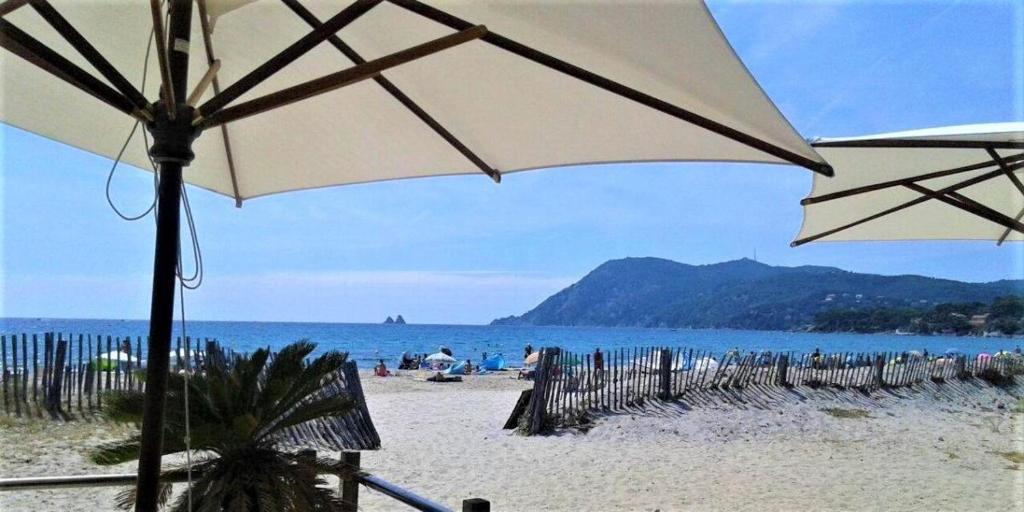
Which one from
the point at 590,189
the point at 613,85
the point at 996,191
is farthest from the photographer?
the point at 590,189

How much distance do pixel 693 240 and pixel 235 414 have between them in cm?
11991

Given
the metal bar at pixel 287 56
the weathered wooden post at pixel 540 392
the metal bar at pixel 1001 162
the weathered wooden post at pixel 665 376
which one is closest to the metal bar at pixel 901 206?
the metal bar at pixel 1001 162

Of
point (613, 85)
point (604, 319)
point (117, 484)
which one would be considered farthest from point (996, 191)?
point (604, 319)

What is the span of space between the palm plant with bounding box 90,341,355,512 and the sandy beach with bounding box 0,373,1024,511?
311 centimetres

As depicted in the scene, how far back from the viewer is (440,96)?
97.6 inches

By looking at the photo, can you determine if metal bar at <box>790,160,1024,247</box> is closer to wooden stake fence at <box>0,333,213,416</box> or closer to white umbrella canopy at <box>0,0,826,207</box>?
white umbrella canopy at <box>0,0,826,207</box>

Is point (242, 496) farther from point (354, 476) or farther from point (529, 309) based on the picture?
point (529, 309)

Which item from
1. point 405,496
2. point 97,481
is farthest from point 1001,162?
point 97,481

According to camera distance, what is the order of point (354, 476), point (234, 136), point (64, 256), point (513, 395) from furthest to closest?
point (513, 395) → point (64, 256) → point (234, 136) → point (354, 476)

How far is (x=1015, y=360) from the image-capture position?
17984 millimetres

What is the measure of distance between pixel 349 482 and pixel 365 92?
139cm

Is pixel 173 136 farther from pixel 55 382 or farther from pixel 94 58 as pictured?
pixel 55 382

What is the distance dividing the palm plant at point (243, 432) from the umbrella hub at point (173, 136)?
100cm

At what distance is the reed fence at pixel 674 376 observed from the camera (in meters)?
10.5
